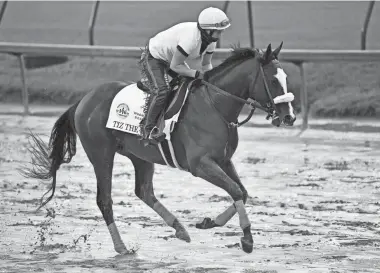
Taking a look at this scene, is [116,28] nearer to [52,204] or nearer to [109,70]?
[109,70]

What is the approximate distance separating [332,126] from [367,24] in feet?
5.80

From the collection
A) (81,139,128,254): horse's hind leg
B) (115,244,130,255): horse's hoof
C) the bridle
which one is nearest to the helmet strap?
the bridle

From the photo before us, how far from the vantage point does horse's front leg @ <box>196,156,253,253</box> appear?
30.5ft

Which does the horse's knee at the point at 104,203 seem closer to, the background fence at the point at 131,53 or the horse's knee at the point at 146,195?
the horse's knee at the point at 146,195

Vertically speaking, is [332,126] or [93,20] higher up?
[93,20]

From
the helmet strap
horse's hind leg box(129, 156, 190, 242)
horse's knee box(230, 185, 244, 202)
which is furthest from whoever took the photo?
horse's hind leg box(129, 156, 190, 242)

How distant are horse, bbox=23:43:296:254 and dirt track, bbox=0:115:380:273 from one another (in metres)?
0.33

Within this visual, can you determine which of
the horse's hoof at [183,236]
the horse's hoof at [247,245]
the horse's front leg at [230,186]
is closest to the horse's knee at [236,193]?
the horse's front leg at [230,186]

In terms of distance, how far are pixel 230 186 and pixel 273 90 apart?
0.86m

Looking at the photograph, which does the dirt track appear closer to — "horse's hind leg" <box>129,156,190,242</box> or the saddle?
"horse's hind leg" <box>129,156,190,242</box>

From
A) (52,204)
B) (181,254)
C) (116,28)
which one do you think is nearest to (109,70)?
(116,28)

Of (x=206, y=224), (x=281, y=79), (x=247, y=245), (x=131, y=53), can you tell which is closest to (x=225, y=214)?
(x=206, y=224)

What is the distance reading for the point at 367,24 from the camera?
63.9 feet

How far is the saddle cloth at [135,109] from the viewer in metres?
10.2
